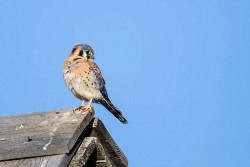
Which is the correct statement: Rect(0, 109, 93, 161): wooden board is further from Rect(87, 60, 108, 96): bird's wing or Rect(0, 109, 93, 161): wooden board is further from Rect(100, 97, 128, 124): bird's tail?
Rect(87, 60, 108, 96): bird's wing

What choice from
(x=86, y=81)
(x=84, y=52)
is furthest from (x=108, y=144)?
(x=84, y=52)

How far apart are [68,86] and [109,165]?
3845 mm

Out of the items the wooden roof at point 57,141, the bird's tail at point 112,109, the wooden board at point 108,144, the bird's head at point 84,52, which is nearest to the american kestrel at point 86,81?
the bird's tail at point 112,109

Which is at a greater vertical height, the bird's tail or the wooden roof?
the bird's tail

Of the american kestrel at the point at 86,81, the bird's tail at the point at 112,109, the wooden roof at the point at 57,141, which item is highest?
the american kestrel at the point at 86,81

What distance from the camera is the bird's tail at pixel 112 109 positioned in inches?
355

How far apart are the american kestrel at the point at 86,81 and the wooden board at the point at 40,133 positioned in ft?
12.6

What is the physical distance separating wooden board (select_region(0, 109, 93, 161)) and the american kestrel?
12.6 feet

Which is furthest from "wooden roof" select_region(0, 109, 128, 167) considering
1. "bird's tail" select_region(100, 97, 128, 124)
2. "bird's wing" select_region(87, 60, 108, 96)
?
"bird's wing" select_region(87, 60, 108, 96)

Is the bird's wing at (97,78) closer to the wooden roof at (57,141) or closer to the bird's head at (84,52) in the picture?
the bird's head at (84,52)

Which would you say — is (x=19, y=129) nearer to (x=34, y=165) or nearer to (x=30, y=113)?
(x=30, y=113)

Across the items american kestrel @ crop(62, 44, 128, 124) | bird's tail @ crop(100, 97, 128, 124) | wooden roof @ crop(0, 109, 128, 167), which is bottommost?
wooden roof @ crop(0, 109, 128, 167)

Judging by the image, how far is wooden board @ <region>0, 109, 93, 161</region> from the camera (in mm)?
4316

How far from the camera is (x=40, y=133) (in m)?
4.66
